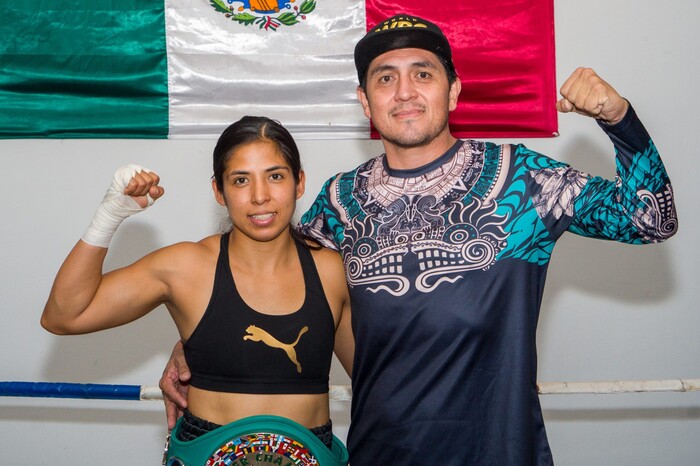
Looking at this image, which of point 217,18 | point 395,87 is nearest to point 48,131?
point 217,18

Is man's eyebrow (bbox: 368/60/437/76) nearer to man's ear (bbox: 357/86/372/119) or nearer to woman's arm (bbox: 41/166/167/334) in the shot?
man's ear (bbox: 357/86/372/119)

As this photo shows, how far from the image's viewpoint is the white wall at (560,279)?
9.94 ft

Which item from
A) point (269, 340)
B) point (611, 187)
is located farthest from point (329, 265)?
point (611, 187)

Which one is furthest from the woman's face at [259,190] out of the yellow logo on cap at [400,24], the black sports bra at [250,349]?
the yellow logo on cap at [400,24]

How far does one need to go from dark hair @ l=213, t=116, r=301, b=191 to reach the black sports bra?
25 cm

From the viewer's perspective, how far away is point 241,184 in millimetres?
1742

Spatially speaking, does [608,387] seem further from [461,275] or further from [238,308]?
[238,308]

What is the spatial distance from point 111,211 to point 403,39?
77 cm

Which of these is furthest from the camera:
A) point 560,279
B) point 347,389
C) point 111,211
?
point 560,279

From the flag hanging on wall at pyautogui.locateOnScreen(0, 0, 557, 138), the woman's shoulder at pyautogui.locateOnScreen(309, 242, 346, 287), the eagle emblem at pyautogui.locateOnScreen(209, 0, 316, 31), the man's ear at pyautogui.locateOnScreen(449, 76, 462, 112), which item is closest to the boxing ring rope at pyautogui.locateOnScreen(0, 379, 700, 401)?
the woman's shoulder at pyautogui.locateOnScreen(309, 242, 346, 287)

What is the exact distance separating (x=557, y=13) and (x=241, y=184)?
6.14 ft

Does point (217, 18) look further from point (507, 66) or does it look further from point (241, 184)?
point (241, 184)

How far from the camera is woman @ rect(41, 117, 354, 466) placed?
163 cm

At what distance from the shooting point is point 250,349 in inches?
66.8
